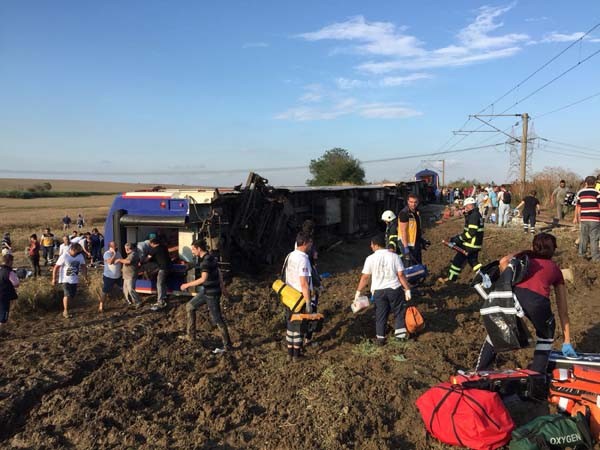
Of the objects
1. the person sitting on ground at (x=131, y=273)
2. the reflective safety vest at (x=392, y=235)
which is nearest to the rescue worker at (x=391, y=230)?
the reflective safety vest at (x=392, y=235)

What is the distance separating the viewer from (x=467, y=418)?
357 centimetres

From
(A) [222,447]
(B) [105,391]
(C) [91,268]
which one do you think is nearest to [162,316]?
(B) [105,391]

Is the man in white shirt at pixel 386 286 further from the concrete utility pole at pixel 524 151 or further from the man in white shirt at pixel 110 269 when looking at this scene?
the concrete utility pole at pixel 524 151

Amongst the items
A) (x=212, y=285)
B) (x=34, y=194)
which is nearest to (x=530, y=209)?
(x=212, y=285)

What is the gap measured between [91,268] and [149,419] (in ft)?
34.6

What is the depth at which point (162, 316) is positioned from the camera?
25.5ft

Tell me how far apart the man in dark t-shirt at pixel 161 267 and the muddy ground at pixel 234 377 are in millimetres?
266

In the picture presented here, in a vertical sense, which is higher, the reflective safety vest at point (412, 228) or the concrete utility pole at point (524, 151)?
the concrete utility pole at point (524, 151)

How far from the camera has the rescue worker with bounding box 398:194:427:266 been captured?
8.01 metres

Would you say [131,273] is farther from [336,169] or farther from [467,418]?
[336,169]

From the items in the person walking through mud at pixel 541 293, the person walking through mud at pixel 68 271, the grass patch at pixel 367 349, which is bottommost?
the grass patch at pixel 367 349

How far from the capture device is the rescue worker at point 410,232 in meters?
8.01

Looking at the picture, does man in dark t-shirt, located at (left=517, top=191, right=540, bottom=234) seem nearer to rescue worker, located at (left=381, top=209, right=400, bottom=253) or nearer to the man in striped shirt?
the man in striped shirt

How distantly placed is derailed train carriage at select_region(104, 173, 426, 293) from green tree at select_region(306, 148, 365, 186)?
32.6 meters
